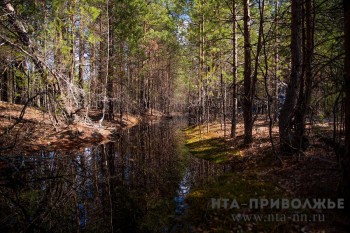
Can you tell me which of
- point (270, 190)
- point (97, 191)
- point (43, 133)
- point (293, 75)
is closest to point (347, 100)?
point (270, 190)

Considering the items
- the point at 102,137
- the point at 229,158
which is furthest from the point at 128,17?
the point at 229,158

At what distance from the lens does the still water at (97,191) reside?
243 inches

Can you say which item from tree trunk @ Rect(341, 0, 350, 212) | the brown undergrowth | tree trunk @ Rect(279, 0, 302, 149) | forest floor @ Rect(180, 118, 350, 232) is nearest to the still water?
forest floor @ Rect(180, 118, 350, 232)

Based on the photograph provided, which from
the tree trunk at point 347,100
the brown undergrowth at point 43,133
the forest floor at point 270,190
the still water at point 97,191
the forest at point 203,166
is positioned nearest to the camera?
the tree trunk at point 347,100

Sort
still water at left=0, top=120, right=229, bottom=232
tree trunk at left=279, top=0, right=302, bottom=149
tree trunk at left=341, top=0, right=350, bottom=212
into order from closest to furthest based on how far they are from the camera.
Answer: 1. tree trunk at left=341, top=0, right=350, bottom=212
2. still water at left=0, top=120, right=229, bottom=232
3. tree trunk at left=279, top=0, right=302, bottom=149

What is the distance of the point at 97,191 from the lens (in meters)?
8.35

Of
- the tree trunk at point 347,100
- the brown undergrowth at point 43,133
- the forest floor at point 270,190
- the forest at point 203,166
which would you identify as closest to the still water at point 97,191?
the forest at point 203,166

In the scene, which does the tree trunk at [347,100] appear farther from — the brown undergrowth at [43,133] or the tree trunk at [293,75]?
the brown undergrowth at [43,133]

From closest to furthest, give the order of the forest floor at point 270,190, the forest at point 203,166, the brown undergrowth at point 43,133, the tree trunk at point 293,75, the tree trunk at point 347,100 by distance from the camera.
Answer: the tree trunk at point 347,100, the forest floor at point 270,190, the forest at point 203,166, the tree trunk at point 293,75, the brown undergrowth at point 43,133

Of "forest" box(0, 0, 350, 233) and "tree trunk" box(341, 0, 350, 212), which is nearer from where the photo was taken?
"tree trunk" box(341, 0, 350, 212)

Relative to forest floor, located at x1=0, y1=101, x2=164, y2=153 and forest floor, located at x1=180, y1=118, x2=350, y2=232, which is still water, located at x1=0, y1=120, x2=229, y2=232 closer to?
forest floor, located at x1=180, y1=118, x2=350, y2=232

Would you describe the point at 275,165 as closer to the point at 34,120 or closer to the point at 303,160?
the point at 303,160

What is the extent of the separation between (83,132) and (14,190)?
32.1 ft

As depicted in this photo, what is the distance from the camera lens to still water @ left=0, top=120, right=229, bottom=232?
6180 mm
